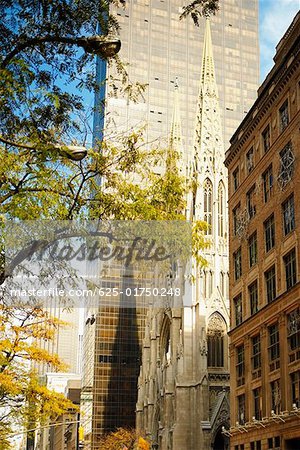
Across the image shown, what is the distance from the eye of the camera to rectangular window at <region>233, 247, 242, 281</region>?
46787 mm

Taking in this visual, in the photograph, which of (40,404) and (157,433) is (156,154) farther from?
(157,433)

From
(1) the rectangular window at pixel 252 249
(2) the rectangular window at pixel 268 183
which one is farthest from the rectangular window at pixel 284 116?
(1) the rectangular window at pixel 252 249

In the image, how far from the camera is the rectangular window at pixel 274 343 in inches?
1519

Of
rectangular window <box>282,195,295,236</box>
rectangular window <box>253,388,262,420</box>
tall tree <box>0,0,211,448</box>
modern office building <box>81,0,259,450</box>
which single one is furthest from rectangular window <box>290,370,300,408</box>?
modern office building <box>81,0,259,450</box>

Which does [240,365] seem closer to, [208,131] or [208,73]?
[208,131]

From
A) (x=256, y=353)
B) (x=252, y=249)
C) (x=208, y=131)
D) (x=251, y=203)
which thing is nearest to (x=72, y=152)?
(x=256, y=353)

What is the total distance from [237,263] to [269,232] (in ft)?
20.9

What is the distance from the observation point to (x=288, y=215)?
127 ft

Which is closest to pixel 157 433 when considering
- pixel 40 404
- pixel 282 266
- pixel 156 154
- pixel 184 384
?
pixel 184 384

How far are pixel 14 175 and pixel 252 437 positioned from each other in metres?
30.8

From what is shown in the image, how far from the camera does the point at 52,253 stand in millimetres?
15367

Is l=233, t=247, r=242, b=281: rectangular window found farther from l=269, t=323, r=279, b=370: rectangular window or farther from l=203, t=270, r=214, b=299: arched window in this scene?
l=203, t=270, r=214, b=299: arched window

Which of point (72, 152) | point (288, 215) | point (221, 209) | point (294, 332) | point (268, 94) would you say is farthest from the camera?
point (221, 209)

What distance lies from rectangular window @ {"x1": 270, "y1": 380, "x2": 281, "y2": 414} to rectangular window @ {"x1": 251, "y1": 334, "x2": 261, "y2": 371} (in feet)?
8.29
